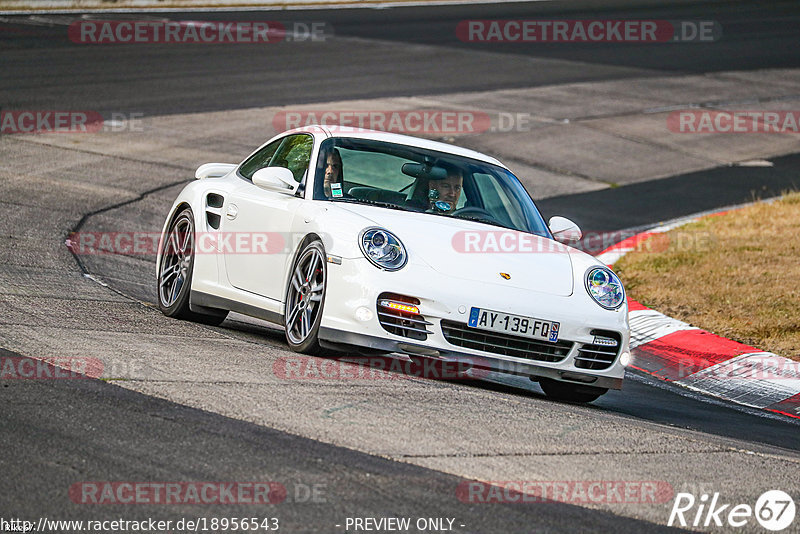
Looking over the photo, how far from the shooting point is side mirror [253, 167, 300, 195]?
24.8 feet

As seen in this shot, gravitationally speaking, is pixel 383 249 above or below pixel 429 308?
above

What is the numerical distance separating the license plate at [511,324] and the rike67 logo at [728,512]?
1.93 m

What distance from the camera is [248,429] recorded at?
16.8 feet

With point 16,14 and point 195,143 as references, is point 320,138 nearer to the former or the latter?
point 195,143

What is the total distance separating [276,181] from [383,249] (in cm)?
108

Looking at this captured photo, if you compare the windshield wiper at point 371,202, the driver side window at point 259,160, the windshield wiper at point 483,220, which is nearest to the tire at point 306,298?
the windshield wiper at point 371,202

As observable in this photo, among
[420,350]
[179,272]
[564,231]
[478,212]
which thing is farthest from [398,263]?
[179,272]

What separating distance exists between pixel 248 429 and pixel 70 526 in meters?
1.23

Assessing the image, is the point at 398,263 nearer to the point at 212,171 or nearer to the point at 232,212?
the point at 232,212

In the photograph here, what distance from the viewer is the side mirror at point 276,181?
7.56 metres

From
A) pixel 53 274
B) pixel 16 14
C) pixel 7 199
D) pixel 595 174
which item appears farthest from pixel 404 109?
pixel 16 14

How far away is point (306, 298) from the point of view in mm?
7094

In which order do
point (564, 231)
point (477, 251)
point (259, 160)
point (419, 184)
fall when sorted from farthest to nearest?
point (259, 160) → point (564, 231) → point (419, 184) → point (477, 251)

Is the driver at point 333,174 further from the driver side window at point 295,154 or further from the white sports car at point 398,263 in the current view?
the driver side window at point 295,154
